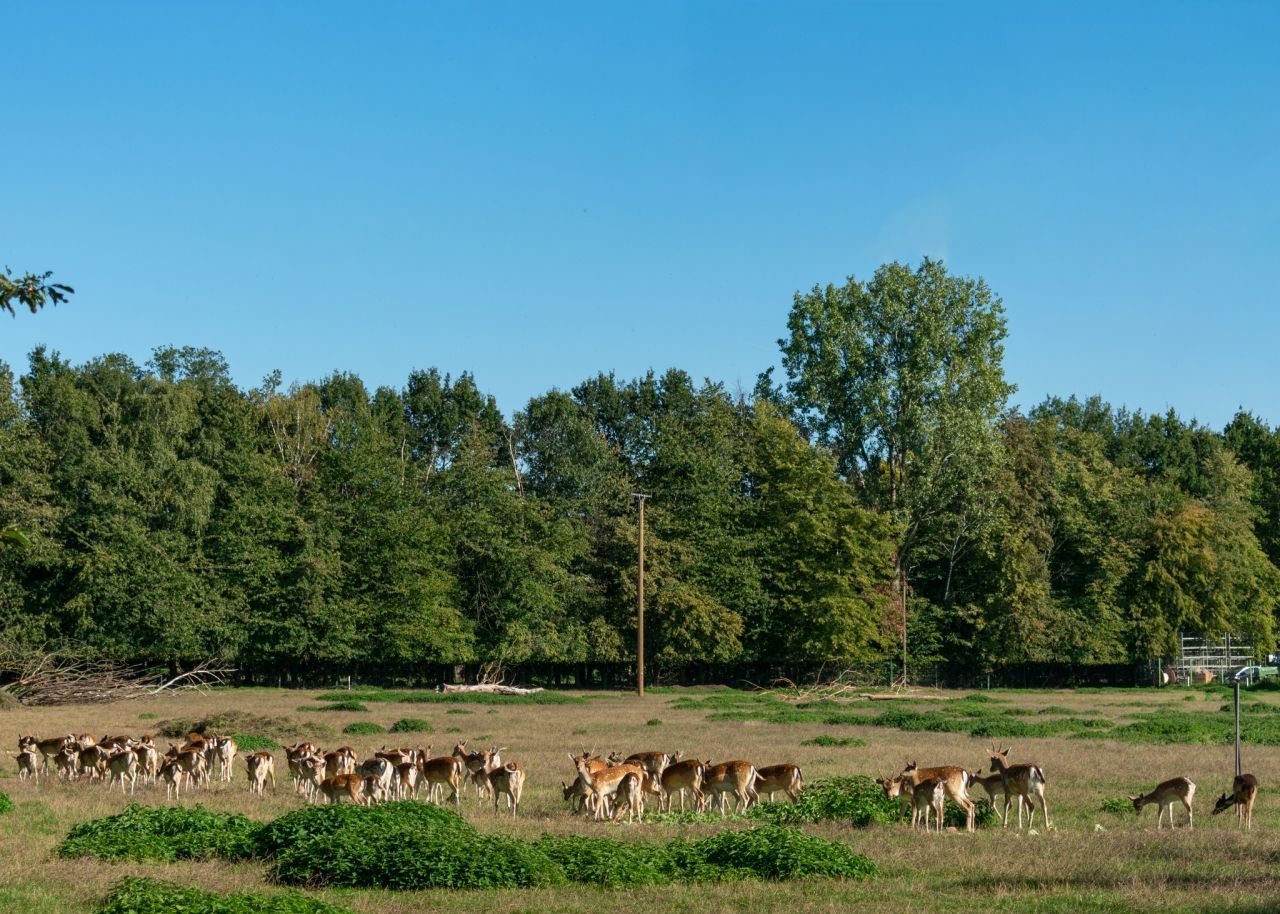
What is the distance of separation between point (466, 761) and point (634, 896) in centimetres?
923

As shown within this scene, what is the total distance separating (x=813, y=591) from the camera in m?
63.5

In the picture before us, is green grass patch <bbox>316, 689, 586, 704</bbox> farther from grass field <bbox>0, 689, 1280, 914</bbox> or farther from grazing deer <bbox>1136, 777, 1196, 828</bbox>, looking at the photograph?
grazing deer <bbox>1136, 777, 1196, 828</bbox>

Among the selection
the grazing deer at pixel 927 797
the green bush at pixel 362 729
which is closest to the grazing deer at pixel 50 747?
the green bush at pixel 362 729

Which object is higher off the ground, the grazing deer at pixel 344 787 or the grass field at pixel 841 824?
the grazing deer at pixel 344 787

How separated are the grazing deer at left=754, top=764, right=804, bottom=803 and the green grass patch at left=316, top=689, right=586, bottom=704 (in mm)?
30712

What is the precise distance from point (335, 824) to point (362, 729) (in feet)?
63.9

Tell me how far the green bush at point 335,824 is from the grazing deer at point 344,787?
10.1ft

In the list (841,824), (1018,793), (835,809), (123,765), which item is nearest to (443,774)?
(123,765)

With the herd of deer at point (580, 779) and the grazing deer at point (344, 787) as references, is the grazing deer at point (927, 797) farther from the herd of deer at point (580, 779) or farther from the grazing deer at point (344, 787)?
the grazing deer at point (344, 787)

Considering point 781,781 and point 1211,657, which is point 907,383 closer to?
point 1211,657

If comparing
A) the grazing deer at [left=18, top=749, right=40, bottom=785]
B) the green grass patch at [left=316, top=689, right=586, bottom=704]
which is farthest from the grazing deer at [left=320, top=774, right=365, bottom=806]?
the green grass patch at [left=316, top=689, right=586, bottom=704]

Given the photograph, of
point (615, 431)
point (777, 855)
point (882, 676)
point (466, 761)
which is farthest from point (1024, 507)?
point (777, 855)

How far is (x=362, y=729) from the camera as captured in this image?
111ft

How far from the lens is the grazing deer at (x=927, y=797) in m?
17.2
